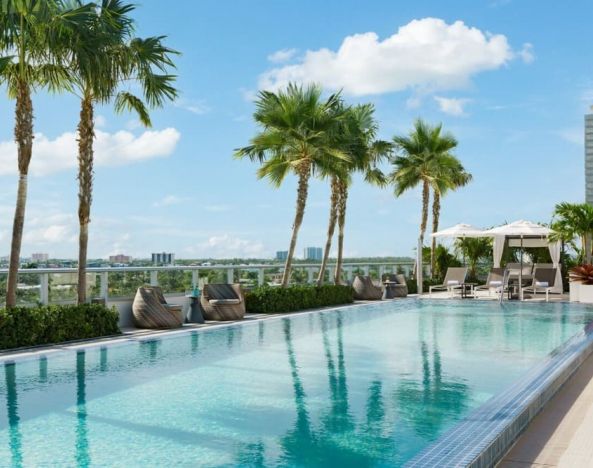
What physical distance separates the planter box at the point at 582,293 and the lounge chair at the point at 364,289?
527 cm

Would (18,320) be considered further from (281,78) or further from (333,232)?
(333,232)

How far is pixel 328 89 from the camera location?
17.0 meters

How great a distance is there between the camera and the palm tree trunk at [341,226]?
19.6 meters

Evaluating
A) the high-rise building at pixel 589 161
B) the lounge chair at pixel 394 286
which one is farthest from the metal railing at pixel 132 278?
the high-rise building at pixel 589 161

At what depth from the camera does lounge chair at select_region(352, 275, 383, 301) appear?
2009 cm

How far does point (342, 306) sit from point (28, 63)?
10.2 meters

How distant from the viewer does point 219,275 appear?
15219mm

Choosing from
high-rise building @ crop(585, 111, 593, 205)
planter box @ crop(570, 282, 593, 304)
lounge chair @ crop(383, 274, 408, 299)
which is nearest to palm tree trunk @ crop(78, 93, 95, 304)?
lounge chair @ crop(383, 274, 408, 299)

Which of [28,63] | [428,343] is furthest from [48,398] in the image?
[428,343]

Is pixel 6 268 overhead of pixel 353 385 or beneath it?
overhead

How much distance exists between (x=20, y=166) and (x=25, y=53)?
1657mm

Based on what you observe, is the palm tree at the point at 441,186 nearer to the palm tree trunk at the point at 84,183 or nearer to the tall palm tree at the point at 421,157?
the tall palm tree at the point at 421,157

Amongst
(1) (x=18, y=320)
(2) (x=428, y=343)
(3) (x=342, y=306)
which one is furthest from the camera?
(3) (x=342, y=306)

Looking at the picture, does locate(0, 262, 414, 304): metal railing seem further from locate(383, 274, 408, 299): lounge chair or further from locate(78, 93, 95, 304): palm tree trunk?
locate(383, 274, 408, 299): lounge chair
